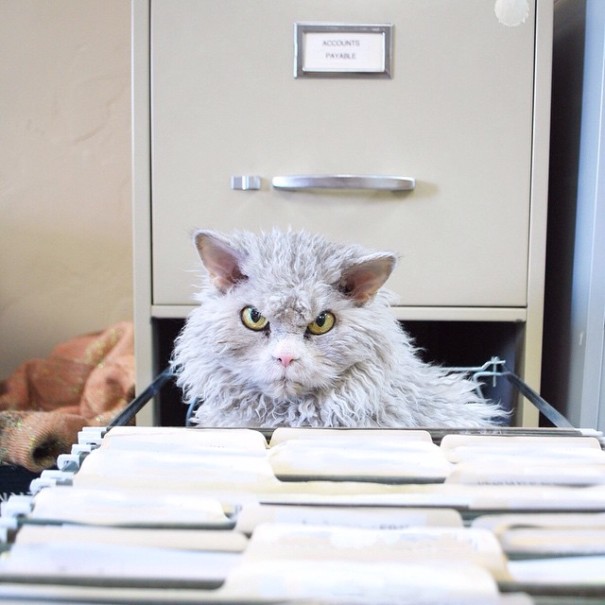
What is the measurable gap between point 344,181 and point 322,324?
0.20 m

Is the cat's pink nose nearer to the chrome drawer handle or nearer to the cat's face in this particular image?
the cat's face

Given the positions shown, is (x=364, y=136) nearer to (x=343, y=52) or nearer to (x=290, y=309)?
(x=343, y=52)

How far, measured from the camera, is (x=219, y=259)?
1.72ft

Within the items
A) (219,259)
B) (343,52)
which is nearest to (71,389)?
(219,259)

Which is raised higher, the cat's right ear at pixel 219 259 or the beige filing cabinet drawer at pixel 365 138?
the beige filing cabinet drawer at pixel 365 138

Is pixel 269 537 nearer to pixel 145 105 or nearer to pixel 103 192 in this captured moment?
pixel 145 105

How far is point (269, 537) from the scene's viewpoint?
26 cm

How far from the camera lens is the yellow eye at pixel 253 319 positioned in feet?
1.63

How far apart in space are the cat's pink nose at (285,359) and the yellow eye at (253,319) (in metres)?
0.03

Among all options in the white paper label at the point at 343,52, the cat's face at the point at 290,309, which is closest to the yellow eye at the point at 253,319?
the cat's face at the point at 290,309

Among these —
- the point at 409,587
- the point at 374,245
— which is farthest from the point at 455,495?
the point at 374,245

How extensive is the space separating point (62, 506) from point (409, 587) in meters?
0.17

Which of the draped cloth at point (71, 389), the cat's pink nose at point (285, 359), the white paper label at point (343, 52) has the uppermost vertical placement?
the white paper label at point (343, 52)

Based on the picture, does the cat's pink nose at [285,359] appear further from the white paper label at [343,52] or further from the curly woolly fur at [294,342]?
the white paper label at [343,52]
